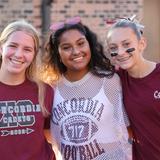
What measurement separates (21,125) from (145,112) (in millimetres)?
950

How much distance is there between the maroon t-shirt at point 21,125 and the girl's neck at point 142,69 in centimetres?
79

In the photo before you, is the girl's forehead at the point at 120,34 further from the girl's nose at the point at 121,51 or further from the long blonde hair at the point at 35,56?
the long blonde hair at the point at 35,56

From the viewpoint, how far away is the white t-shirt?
3.96m

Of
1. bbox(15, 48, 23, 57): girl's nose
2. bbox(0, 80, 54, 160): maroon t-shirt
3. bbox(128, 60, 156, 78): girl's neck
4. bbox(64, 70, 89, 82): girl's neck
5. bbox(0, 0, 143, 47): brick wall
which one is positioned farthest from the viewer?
bbox(0, 0, 143, 47): brick wall

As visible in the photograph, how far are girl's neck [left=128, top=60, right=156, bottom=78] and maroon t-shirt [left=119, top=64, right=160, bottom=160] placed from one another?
34 mm

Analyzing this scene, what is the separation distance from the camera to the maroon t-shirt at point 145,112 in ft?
12.8

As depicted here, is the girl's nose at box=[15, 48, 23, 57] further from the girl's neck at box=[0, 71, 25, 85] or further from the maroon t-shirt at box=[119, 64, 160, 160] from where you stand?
the maroon t-shirt at box=[119, 64, 160, 160]

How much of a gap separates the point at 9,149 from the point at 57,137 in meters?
0.54

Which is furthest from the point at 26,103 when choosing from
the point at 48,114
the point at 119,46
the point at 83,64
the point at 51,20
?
the point at 51,20

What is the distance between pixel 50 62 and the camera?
435 centimetres

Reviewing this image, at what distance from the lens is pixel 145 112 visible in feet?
12.8

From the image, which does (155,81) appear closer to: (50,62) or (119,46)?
(119,46)

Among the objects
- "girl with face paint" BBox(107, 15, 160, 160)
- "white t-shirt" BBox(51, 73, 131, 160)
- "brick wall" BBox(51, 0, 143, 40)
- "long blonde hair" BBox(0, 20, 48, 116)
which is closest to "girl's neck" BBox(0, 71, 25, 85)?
"long blonde hair" BBox(0, 20, 48, 116)

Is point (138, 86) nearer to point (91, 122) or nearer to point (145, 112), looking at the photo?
point (145, 112)
